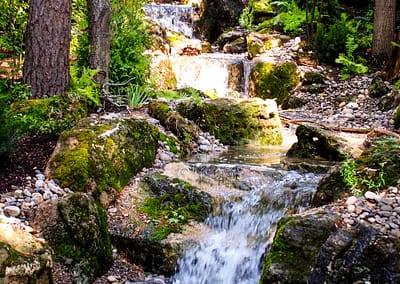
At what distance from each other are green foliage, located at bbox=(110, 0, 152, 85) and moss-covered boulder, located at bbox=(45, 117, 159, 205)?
99.8 inches

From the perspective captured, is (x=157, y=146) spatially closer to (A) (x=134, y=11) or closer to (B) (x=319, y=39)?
(A) (x=134, y=11)

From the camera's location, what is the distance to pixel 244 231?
4.46 metres

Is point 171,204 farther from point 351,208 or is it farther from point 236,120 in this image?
point 236,120

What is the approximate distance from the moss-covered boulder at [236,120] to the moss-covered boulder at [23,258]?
3.99 meters

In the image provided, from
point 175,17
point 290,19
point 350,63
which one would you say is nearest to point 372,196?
point 350,63

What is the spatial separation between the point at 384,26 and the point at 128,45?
6.07 metres

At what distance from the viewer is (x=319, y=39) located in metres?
11.0

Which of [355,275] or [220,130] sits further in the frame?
[220,130]

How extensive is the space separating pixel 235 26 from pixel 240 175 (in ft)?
33.5

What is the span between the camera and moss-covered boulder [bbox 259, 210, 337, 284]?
10.0ft

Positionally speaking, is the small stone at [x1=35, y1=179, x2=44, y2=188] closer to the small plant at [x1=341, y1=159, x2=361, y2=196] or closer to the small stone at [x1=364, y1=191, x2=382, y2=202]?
the small plant at [x1=341, y1=159, x2=361, y2=196]

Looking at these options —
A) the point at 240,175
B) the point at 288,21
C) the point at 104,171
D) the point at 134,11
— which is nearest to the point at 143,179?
the point at 104,171

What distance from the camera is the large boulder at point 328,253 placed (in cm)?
274

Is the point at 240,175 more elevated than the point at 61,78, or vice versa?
the point at 61,78
